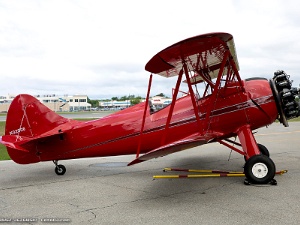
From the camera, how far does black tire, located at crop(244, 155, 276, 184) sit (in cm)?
582

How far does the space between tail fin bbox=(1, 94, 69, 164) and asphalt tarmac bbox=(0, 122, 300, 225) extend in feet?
2.03

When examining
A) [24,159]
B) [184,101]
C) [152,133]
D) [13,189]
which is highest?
[184,101]

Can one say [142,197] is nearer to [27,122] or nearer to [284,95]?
[284,95]

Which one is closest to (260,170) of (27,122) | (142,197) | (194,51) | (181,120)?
(181,120)

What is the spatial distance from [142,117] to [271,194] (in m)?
3.35

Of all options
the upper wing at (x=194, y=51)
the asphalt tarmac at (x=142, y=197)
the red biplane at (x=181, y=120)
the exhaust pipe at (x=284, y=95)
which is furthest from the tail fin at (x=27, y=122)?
the exhaust pipe at (x=284, y=95)

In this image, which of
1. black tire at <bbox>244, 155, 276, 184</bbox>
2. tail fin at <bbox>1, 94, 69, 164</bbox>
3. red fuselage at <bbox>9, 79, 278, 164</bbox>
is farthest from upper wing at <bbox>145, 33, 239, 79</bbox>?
tail fin at <bbox>1, 94, 69, 164</bbox>

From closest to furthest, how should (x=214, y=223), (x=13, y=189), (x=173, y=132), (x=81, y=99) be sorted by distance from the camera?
(x=214, y=223) → (x=13, y=189) → (x=173, y=132) → (x=81, y=99)

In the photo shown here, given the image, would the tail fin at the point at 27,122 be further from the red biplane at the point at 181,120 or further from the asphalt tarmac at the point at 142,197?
the asphalt tarmac at the point at 142,197

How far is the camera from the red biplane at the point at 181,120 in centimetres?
616

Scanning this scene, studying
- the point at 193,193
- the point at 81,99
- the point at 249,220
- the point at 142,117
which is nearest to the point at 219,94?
the point at 142,117

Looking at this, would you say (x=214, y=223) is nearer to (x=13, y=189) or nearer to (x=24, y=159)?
(x=13, y=189)

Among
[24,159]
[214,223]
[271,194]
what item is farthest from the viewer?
[24,159]

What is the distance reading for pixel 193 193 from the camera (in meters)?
5.69
